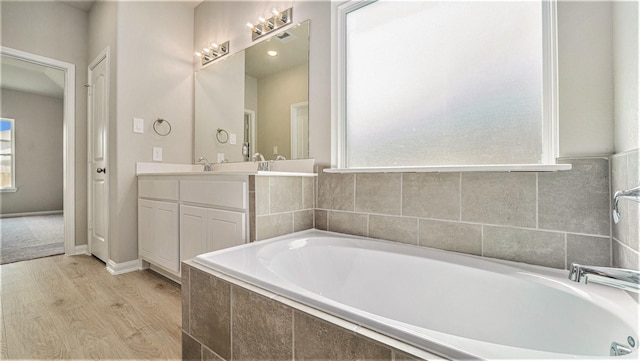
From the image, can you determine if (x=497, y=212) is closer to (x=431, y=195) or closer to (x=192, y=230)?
(x=431, y=195)

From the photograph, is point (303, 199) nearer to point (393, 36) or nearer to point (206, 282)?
point (206, 282)

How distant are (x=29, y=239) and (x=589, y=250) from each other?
5.27 meters

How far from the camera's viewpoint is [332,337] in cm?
70

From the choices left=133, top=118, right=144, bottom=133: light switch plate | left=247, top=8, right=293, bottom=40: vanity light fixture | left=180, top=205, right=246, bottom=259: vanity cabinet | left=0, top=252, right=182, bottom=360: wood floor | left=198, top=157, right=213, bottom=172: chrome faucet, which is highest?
left=247, top=8, right=293, bottom=40: vanity light fixture

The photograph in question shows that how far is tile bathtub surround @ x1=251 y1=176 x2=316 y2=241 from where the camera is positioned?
157cm

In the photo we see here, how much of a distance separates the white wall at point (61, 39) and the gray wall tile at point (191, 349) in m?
2.69

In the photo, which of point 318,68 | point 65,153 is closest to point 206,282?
point 318,68

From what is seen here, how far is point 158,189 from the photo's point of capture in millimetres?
2234

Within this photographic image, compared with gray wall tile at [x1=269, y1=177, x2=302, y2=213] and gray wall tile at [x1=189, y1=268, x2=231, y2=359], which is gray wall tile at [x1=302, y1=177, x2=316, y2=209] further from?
gray wall tile at [x1=189, y1=268, x2=231, y2=359]

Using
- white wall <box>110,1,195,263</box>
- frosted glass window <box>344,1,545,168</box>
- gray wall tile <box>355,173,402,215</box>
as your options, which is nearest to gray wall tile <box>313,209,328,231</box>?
gray wall tile <box>355,173,402,215</box>

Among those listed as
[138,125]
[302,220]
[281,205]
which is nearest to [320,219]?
[302,220]

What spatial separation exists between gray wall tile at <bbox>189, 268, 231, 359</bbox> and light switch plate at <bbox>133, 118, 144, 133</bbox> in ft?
6.46

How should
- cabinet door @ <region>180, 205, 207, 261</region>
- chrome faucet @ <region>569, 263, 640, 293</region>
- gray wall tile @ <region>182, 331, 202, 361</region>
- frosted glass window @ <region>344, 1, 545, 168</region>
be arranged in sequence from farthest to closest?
cabinet door @ <region>180, 205, 207, 261</region> < frosted glass window @ <region>344, 1, 545, 168</region> < gray wall tile @ <region>182, 331, 202, 361</region> < chrome faucet @ <region>569, 263, 640, 293</region>

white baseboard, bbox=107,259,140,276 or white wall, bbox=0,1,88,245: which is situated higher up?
white wall, bbox=0,1,88,245
